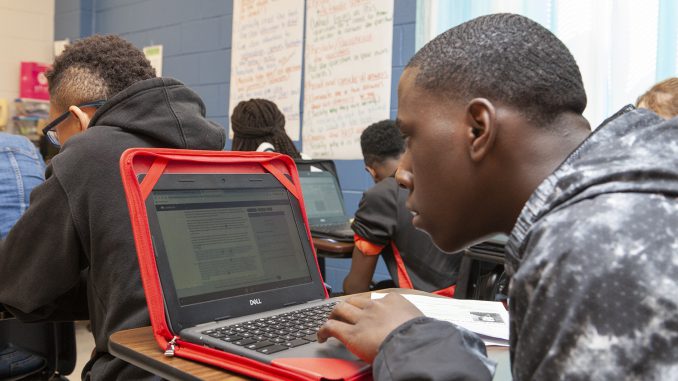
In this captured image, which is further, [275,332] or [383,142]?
[383,142]

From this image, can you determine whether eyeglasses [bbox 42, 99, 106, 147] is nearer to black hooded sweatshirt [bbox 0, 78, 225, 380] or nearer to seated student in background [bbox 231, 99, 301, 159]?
black hooded sweatshirt [bbox 0, 78, 225, 380]

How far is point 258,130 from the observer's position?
323 centimetres

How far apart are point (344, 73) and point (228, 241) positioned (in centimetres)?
275

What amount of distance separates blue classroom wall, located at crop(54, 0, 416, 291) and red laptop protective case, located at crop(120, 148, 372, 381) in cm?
243

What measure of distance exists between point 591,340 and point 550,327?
0.03 metres

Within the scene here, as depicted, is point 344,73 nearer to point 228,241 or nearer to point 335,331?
point 228,241

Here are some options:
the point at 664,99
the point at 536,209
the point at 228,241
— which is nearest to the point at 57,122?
the point at 228,241

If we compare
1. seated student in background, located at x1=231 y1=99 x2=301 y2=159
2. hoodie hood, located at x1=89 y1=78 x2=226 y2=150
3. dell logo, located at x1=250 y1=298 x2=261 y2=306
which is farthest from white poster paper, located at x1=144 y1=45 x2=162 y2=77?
dell logo, located at x1=250 y1=298 x2=261 y2=306

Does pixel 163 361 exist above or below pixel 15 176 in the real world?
below

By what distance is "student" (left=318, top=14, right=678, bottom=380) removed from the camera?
0.47 metres

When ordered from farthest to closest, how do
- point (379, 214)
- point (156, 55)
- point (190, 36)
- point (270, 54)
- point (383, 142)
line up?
point (156, 55)
point (190, 36)
point (270, 54)
point (383, 142)
point (379, 214)

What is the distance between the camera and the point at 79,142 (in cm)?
113

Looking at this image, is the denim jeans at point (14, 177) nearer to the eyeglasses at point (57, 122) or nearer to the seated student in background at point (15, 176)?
the seated student in background at point (15, 176)

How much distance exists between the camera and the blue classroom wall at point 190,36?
145 inches
